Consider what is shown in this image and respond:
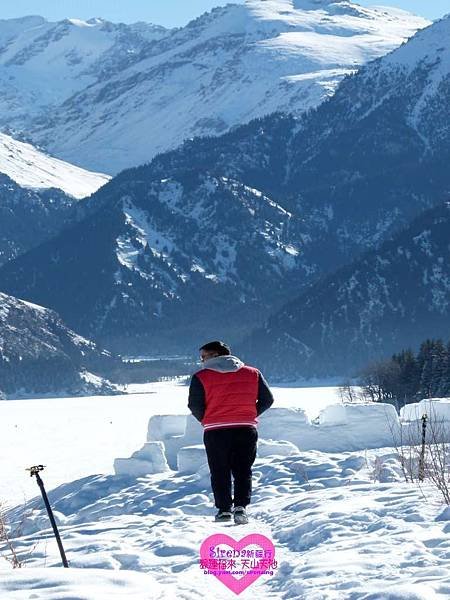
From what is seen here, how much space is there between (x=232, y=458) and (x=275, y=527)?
115cm

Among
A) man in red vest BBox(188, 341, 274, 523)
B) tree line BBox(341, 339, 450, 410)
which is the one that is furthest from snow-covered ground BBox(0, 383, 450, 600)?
tree line BBox(341, 339, 450, 410)

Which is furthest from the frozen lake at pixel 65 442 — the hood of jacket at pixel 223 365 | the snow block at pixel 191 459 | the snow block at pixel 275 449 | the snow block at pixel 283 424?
the hood of jacket at pixel 223 365

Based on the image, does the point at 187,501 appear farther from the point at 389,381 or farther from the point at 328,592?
the point at 389,381

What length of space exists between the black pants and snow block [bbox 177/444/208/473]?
981 cm

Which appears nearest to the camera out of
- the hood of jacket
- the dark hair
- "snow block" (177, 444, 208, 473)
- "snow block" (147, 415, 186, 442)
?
the hood of jacket

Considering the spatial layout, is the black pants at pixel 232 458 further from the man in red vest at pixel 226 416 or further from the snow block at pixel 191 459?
the snow block at pixel 191 459

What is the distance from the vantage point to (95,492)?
2528 centimetres

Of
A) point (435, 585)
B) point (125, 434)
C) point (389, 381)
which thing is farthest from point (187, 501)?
point (389, 381)

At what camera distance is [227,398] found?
14719 millimetres

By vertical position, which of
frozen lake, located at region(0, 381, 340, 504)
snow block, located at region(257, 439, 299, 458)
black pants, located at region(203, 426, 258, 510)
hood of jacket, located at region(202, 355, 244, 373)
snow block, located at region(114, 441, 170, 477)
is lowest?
frozen lake, located at region(0, 381, 340, 504)

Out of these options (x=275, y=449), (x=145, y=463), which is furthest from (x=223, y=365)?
(x=145, y=463)

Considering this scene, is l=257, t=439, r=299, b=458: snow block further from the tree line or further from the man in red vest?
the tree line

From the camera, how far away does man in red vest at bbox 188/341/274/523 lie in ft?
48.3

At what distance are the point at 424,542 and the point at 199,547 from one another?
3017 mm
